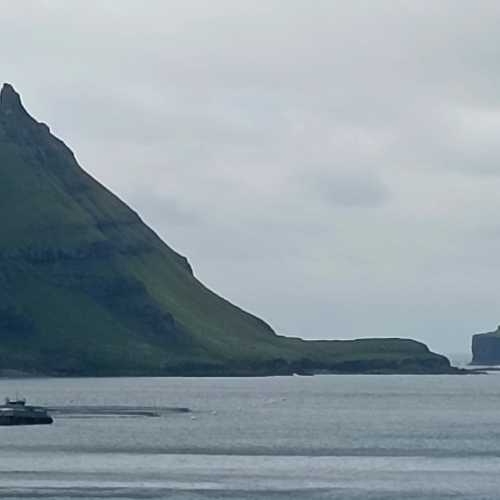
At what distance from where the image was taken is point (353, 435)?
19275 cm

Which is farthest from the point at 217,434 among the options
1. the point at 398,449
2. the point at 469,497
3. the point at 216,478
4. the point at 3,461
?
the point at 469,497

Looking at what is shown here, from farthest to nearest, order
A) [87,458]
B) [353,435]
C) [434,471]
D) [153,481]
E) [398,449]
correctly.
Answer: [353,435] → [398,449] → [87,458] → [434,471] → [153,481]

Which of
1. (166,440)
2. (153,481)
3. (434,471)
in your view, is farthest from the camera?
(166,440)

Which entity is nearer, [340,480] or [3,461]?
[340,480]

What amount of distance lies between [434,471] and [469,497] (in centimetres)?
2120

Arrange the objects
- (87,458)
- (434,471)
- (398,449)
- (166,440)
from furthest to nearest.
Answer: (166,440) < (398,449) < (87,458) < (434,471)

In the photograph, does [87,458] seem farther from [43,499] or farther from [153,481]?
[43,499]

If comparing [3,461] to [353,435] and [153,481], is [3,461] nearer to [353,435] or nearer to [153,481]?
[153,481]

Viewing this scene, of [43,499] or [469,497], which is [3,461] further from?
[469,497]

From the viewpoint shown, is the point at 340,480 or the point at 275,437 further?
the point at 275,437

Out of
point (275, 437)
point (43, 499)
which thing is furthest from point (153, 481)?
point (275, 437)

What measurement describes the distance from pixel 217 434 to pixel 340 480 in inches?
2223

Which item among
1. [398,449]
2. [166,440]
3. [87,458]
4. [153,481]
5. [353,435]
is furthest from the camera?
[353,435]

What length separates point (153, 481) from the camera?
135 meters
